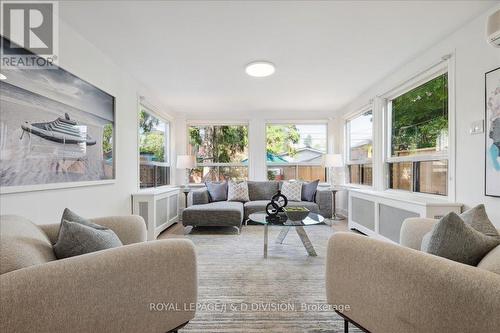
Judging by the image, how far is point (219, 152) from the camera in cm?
558

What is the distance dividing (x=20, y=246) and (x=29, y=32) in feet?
5.86

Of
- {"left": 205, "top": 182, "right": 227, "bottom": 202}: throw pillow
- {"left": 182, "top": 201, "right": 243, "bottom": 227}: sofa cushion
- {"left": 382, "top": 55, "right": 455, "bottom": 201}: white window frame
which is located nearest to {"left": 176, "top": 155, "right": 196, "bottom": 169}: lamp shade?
{"left": 205, "top": 182, "right": 227, "bottom": 202}: throw pillow

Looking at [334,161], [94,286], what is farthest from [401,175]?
[94,286]

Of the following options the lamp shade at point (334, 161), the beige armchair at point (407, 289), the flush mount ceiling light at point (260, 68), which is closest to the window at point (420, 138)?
the lamp shade at point (334, 161)

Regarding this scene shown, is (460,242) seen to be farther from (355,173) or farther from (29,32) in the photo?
(355,173)

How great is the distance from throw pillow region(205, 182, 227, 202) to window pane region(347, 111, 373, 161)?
278cm

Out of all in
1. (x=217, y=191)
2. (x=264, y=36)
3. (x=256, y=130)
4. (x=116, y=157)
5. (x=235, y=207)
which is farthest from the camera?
(x=256, y=130)

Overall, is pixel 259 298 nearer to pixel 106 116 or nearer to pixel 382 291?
pixel 382 291

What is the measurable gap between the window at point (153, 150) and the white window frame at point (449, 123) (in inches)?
152

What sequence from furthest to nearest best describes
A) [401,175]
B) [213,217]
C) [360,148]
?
[360,148]
[213,217]
[401,175]

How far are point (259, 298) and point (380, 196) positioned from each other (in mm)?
2182

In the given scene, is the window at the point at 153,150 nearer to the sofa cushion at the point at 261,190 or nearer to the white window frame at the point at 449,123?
the sofa cushion at the point at 261,190

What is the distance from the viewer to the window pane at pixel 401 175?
10.7 ft

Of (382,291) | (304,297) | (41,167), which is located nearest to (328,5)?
(382,291)
